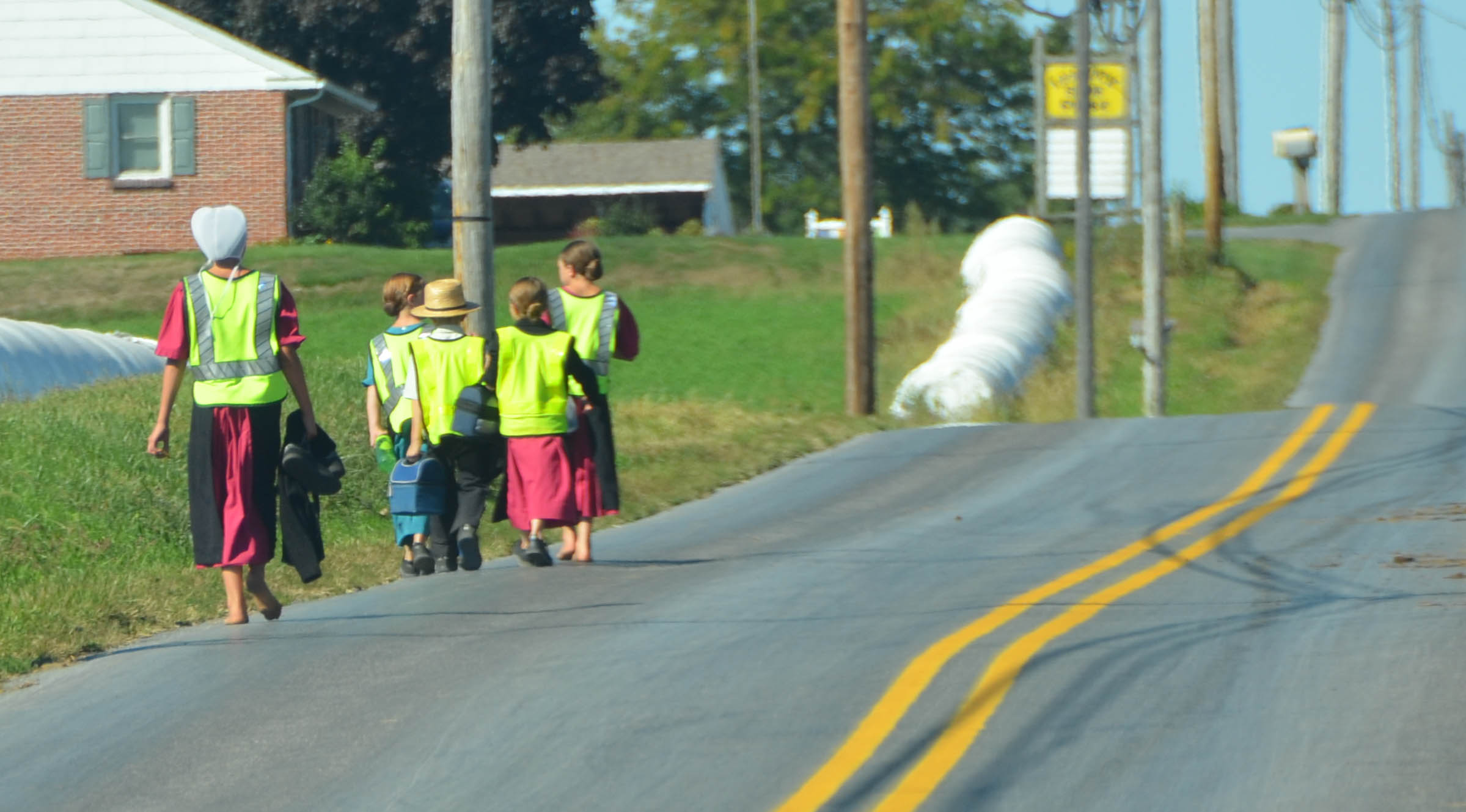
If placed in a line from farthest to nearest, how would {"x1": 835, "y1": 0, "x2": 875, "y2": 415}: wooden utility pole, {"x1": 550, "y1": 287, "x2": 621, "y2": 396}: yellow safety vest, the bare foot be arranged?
{"x1": 835, "y1": 0, "x2": 875, "y2": 415}: wooden utility pole < {"x1": 550, "y1": 287, "x2": 621, "y2": 396}: yellow safety vest < the bare foot

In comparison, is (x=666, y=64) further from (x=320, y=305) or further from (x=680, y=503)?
(x=680, y=503)

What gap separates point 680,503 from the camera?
14531mm

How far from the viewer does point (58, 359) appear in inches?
859

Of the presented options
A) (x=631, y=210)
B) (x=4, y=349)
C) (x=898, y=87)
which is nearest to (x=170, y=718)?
(x=4, y=349)

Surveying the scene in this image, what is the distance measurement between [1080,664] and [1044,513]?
519 cm

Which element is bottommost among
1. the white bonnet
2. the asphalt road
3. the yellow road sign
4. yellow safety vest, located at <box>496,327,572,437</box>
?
the asphalt road

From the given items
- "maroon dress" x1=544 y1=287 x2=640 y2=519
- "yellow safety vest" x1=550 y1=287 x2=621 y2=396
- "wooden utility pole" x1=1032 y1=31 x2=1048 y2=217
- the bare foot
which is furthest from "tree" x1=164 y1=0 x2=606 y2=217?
the bare foot

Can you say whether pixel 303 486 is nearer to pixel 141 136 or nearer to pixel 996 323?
pixel 996 323

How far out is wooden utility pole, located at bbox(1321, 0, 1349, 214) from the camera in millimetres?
48281

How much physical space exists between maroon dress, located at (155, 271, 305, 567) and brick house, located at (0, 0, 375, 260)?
97.5ft

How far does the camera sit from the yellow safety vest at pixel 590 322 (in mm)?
10945

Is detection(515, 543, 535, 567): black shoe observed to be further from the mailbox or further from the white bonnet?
the mailbox

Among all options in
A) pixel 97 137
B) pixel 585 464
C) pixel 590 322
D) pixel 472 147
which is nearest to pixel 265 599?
pixel 585 464

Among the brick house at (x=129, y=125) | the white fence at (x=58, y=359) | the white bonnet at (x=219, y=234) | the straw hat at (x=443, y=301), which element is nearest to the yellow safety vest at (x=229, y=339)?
the white bonnet at (x=219, y=234)
